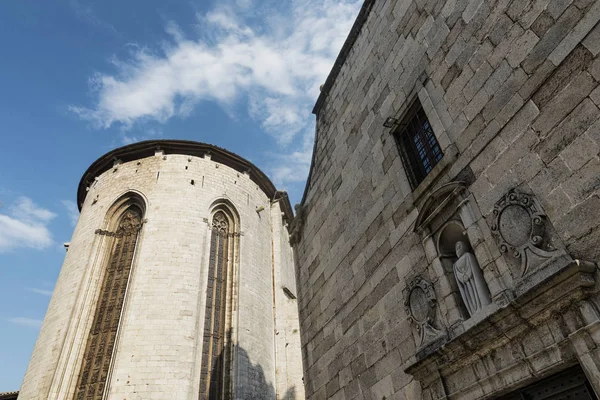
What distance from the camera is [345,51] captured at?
7969mm

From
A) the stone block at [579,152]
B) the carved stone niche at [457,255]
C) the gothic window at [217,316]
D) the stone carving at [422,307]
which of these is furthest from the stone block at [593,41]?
the gothic window at [217,316]

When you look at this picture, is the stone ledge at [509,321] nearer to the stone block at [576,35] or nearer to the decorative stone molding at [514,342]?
the decorative stone molding at [514,342]

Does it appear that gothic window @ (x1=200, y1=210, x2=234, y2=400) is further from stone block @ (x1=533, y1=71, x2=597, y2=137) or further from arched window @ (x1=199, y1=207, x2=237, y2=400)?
stone block @ (x1=533, y1=71, x2=597, y2=137)

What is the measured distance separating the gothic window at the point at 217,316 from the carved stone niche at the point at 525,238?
12294 millimetres

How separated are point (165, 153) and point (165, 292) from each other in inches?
288

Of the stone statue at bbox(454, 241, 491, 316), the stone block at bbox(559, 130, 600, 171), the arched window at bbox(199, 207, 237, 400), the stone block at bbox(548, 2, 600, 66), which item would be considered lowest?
the stone statue at bbox(454, 241, 491, 316)

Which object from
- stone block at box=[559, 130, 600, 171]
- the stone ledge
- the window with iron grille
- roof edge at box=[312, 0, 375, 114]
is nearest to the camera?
the stone ledge

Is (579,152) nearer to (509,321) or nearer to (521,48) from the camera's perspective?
(521,48)

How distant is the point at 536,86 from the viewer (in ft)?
11.8

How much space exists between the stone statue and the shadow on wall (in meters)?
11.5

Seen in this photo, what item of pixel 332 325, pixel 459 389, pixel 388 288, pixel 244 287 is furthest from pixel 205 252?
pixel 459 389

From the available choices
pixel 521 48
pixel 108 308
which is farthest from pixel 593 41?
pixel 108 308

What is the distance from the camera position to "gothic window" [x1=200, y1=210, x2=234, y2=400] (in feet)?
44.1

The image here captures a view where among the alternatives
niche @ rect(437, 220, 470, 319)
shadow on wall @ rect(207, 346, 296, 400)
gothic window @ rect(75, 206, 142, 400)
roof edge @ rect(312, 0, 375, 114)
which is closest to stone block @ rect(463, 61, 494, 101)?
niche @ rect(437, 220, 470, 319)
